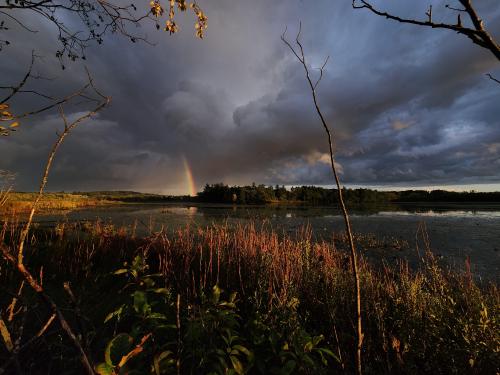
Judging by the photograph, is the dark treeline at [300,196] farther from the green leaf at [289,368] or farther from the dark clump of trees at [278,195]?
the green leaf at [289,368]

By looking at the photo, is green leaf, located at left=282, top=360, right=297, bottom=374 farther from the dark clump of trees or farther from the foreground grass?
the dark clump of trees

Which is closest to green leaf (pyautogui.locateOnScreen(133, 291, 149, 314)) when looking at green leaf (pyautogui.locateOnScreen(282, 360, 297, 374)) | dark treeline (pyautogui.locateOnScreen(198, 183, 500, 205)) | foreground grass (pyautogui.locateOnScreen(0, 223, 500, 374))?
foreground grass (pyautogui.locateOnScreen(0, 223, 500, 374))

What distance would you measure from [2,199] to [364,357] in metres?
4.26

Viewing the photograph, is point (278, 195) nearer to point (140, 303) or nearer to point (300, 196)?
point (300, 196)

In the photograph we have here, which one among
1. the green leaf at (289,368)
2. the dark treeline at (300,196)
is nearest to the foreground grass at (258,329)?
the green leaf at (289,368)

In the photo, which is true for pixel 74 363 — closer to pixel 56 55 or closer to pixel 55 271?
pixel 56 55

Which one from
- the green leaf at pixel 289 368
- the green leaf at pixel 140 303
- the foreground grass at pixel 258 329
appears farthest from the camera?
the green leaf at pixel 140 303

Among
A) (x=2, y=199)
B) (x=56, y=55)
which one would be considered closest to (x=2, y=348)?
(x=2, y=199)

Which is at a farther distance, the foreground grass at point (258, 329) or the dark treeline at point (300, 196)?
the dark treeline at point (300, 196)

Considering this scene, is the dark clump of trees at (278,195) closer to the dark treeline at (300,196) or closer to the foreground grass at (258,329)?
the dark treeline at (300,196)

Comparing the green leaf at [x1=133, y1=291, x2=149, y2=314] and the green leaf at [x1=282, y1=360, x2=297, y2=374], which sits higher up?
the green leaf at [x1=133, y1=291, x2=149, y2=314]

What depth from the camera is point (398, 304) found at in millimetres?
4211

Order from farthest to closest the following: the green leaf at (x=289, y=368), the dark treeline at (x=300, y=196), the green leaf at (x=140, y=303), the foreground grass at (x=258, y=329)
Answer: the dark treeline at (x=300, y=196) < the green leaf at (x=140, y=303) < the foreground grass at (x=258, y=329) < the green leaf at (x=289, y=368)

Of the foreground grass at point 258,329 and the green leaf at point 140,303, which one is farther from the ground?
the green leaf at point 140,303
